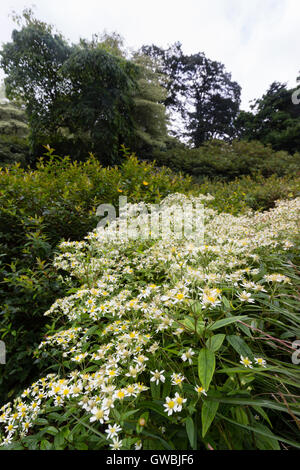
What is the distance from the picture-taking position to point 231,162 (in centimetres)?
880

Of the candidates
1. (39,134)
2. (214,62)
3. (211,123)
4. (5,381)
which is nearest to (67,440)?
(5,381)

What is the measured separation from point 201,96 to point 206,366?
30.0m

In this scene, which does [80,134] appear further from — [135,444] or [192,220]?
[135,444]

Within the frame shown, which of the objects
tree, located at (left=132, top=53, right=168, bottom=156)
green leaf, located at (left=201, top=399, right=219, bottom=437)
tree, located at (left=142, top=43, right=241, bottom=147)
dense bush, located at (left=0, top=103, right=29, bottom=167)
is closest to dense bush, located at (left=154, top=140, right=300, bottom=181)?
tree, located at (left=132, top=53, right=168, bottom=156)

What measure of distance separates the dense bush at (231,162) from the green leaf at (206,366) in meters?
7.91

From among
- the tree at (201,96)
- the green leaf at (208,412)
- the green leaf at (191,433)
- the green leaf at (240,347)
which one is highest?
the tree at (201,96)

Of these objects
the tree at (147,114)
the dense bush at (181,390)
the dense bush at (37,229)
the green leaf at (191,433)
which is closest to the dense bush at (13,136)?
the tree at (147,114)

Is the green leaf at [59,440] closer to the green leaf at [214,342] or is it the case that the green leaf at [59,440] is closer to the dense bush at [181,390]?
the dense bush at [181,390]

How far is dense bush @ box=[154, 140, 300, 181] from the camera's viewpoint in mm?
8266

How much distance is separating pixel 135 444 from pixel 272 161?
9885 millimetres

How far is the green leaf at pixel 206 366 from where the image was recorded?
28.5 inches

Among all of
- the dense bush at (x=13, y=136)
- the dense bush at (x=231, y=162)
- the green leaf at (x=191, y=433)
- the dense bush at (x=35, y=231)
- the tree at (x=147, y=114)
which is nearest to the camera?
the green leaf at (x=191, y=433)

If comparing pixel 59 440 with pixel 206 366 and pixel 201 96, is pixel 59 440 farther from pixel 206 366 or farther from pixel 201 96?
pixel 201 96

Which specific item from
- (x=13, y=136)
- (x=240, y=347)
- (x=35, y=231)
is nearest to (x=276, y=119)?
(x=13, y=136)
